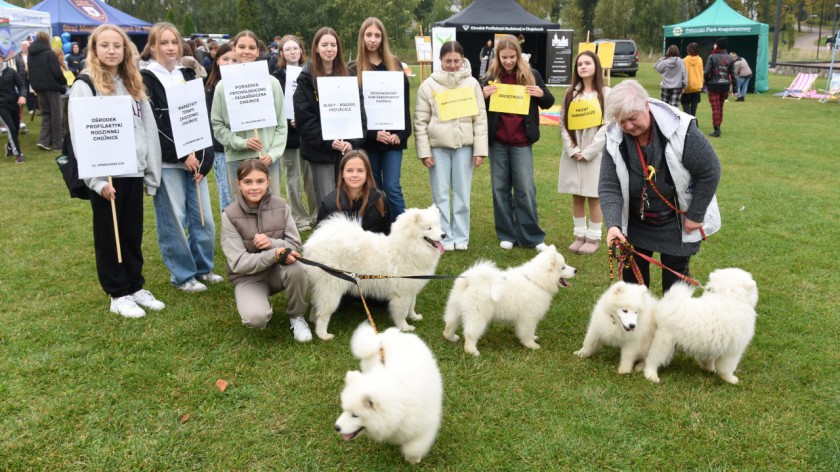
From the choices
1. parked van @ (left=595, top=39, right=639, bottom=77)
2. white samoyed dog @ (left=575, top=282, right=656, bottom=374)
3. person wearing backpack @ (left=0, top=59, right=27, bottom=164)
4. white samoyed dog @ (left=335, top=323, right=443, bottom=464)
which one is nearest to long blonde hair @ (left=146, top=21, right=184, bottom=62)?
white samoyed dog @ (left=335, top=323, right=443, bottom=464)

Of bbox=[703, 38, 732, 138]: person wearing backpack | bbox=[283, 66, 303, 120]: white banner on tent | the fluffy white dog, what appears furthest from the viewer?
bbox=[703, 38, 732, 138]: person wearing backpack

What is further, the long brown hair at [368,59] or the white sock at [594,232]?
the white sock at [594,232]

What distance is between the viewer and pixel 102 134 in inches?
157

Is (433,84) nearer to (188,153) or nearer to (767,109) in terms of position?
(188,153)

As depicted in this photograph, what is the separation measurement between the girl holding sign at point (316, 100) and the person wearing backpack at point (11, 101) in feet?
28.9

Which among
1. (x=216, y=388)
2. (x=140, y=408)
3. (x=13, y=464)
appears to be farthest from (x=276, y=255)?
(x=13, y=464)

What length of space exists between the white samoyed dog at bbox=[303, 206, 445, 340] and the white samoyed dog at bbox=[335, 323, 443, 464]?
3.95 feet

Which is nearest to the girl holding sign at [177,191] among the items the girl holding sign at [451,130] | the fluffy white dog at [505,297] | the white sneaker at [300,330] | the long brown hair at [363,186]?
the long brown hair at [363,186]

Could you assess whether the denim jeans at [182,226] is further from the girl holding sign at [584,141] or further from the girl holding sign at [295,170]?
the girl holding sign at [584,141]

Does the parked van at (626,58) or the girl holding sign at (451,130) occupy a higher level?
the parked van at (626,58)

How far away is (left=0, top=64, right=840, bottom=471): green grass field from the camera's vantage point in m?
2.95

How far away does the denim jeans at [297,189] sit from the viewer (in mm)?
6586

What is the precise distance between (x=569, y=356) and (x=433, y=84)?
3.26 meters

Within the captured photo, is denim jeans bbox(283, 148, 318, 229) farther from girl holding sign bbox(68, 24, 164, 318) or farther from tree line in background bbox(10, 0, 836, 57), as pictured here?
tree line in background bbox(10, 0, 836, 57)
